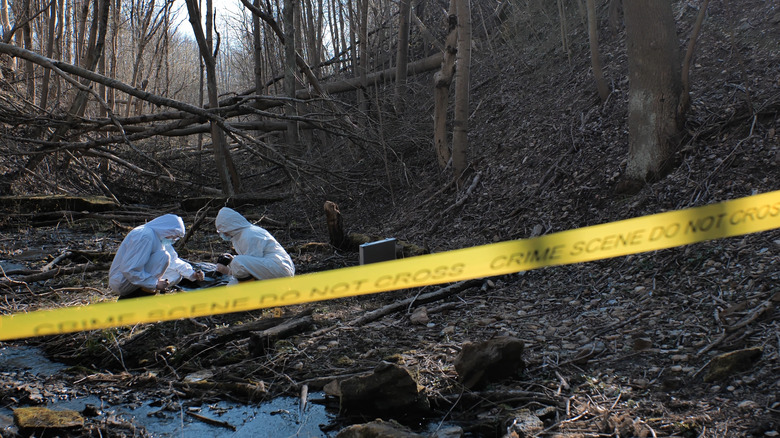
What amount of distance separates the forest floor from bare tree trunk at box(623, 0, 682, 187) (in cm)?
21

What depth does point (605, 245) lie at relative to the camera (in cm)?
457

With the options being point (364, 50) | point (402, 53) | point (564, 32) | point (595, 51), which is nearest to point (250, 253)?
point (595, 51)

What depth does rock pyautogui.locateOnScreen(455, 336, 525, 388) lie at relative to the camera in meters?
3.68

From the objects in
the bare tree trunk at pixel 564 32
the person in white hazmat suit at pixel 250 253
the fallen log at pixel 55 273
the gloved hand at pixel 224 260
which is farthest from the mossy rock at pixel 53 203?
the bare tree trunk at pixel 564 32

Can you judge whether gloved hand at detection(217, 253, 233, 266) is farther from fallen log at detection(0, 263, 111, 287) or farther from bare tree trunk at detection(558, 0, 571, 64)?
bare tree trunk at detection(558, 0, 571, 64)

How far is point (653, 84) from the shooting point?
20.3 feet

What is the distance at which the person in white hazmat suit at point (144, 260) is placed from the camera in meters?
5.93

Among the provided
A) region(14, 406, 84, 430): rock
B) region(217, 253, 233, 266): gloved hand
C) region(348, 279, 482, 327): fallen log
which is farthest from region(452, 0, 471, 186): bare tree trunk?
region(14, 406, 84, 430): rock

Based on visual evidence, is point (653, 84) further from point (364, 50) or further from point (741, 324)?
point (364, 50)

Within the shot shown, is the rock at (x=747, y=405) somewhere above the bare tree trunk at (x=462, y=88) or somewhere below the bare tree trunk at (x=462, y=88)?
below

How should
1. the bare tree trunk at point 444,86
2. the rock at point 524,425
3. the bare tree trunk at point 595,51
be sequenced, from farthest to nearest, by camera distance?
the bare tree trunk at point 444,86 → the bare tree trunk at point 595,51 → the rock at point 524,425

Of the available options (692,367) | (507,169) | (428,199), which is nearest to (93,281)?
(428,199)

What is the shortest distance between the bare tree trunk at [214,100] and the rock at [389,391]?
8237 millimetres

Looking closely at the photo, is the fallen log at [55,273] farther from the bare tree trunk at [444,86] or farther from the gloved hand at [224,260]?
the bare tree trunk at [444,86]
